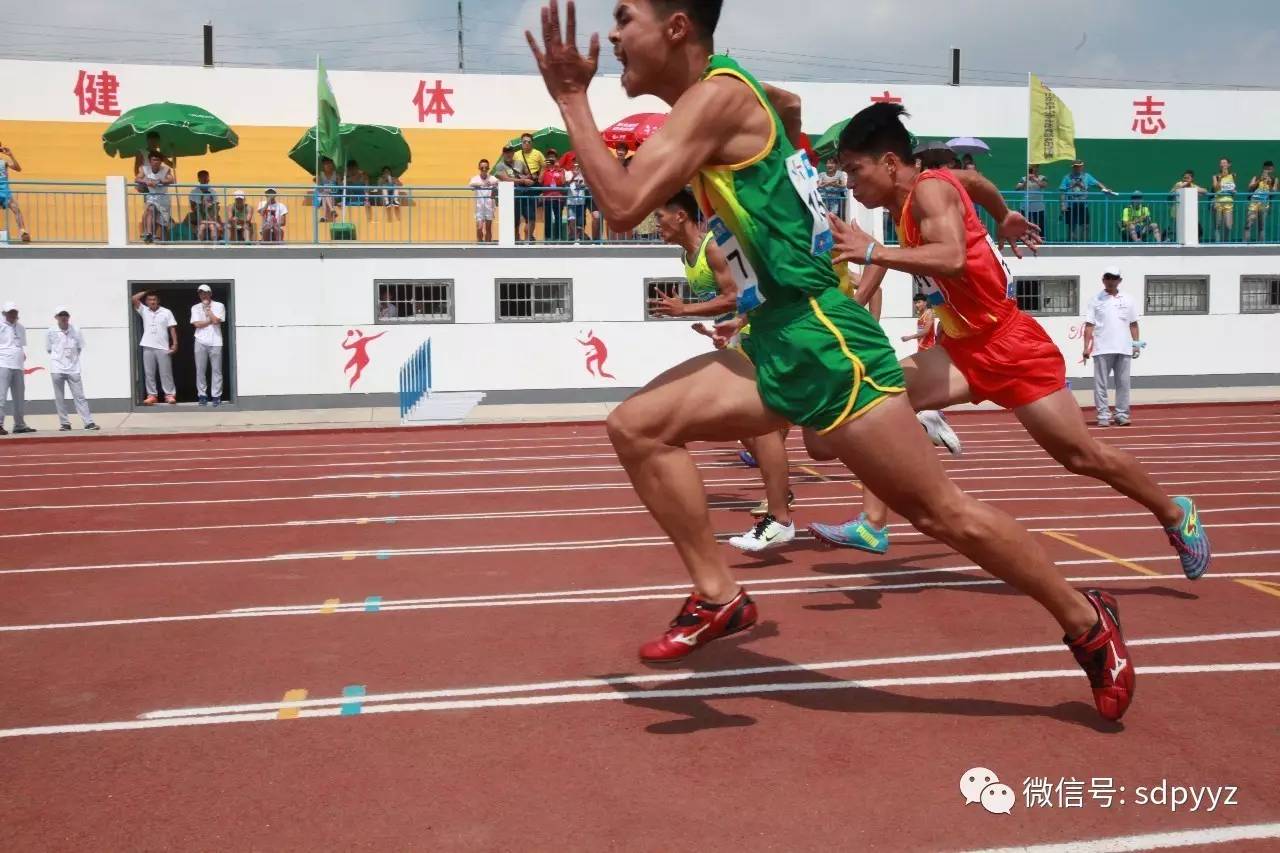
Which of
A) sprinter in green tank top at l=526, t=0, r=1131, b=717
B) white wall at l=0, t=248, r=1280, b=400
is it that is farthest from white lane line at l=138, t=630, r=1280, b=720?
white wall at l=0, t=248, r=1280, b=400

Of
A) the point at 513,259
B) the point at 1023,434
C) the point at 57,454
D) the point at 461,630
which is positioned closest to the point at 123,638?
the point at 461,630

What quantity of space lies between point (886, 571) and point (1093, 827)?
3.48 metres

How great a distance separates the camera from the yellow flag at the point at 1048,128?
1008 inches

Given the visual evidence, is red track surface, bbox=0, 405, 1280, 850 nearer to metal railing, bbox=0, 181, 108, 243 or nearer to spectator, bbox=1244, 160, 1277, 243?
metal railing, bbox=0, 181, 108, 243

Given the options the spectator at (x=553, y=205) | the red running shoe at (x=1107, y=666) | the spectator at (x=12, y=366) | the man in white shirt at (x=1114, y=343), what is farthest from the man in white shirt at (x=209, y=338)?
the red running shoe at (x=1107, y=666)

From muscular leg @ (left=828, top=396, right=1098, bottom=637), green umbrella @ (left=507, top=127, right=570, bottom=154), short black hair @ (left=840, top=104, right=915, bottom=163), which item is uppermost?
green umbrella @ (left=507, top=127, right=570, bottom=154)

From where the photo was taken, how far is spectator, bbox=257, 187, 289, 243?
21.7 m

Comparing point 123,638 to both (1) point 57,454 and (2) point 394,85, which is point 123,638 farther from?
(2) point 394,85

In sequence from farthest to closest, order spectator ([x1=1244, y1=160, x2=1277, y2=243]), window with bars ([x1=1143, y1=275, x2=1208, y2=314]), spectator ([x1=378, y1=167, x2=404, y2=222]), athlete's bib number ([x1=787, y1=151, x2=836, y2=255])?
1. spectator ([x1=1244, y1=160, x2=1277, y2=243])
2. window with bars ([x1=1143, y1=275, x2=1208, y2=314])
3. spectator ([x1=378, y1=167, x2=404, y2=222])
4. athlete's bib number ([x1=787, y1=151, x2=836, y2=255])

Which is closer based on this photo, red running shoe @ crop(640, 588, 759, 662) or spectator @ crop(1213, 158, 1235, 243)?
red running shoe @ crop(640, 588, 759, 662)

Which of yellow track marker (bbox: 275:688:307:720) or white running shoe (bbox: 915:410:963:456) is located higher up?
white running shoe (bbox: 915:410:963:456)

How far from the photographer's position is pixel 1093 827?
128 inches

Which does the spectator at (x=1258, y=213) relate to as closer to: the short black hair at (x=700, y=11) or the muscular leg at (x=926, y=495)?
the muscular leg at (x=926, y=495)

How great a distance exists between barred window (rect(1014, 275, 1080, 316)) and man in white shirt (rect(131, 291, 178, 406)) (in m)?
16.0
